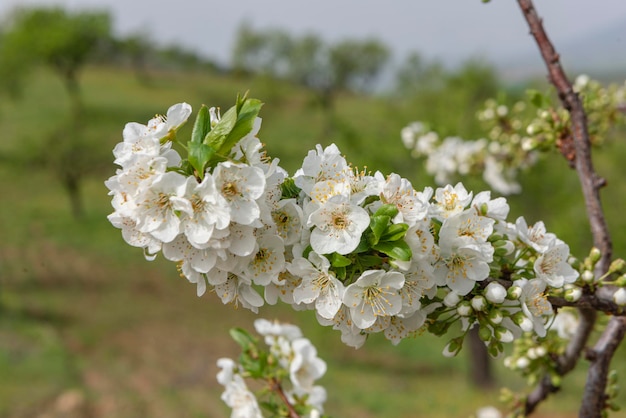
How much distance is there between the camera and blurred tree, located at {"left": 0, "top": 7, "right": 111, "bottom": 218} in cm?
2031

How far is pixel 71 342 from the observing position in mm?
12312

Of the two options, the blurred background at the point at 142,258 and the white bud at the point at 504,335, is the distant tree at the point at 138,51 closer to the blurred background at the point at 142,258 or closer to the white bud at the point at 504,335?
the blurred background at the point at 142,258

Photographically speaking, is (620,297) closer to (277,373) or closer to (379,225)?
(379,225)

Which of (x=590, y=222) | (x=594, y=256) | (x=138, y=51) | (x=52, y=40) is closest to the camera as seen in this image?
(x=594, y=256)

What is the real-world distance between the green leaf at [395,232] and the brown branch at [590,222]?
87 cm

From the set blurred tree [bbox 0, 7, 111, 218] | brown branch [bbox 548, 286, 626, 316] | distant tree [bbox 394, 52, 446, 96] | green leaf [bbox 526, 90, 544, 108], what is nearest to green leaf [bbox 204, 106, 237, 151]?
A: brown branch [bbox 548, 286, 626, 316]

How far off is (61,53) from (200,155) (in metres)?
28.3

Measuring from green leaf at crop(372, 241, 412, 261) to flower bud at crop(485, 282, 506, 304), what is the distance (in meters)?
0.26

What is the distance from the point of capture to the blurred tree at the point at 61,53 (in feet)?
66.6

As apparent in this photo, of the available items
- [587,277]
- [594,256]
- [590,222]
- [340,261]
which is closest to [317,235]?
[340,261]

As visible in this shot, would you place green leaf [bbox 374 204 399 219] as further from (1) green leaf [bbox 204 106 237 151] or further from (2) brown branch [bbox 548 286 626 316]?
(2) brown branch [bbox 548 286 626 316]

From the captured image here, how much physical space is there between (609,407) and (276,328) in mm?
1141

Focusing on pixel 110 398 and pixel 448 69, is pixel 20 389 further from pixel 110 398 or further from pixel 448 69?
pixel 448 69

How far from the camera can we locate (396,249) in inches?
43.6
